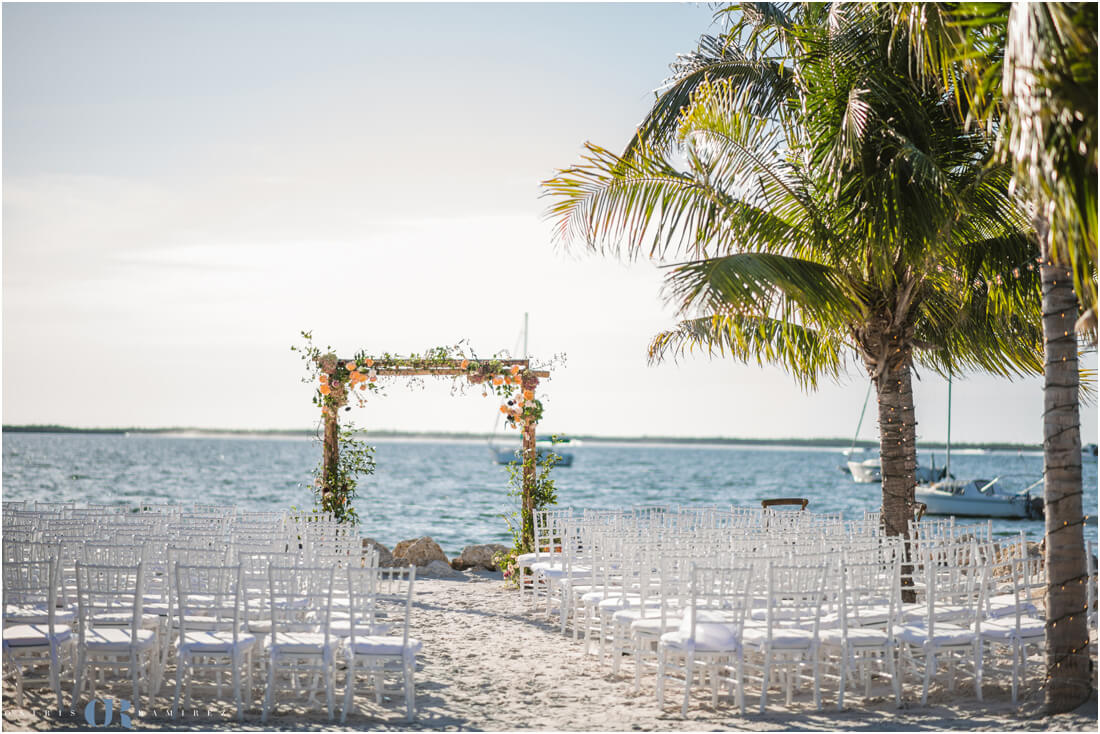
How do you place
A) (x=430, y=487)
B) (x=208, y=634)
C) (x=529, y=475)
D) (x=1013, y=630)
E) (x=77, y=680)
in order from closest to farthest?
(x=77, y=680), (x=208, y=634), (x=1013, y=630), (x=529, y=475), (x=430, y=487)

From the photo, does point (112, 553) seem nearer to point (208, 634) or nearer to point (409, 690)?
point (208, 634)

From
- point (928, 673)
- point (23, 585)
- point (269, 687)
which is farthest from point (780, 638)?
point (23, 585)

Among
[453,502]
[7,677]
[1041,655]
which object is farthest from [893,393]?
[453,502]

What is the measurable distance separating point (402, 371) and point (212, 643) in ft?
24.4

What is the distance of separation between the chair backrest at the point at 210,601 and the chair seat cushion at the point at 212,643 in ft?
0.15

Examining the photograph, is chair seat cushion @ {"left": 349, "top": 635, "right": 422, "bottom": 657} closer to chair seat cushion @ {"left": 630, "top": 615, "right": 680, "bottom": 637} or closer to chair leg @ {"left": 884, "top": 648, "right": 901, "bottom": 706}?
chair seat cushion @ {"left": 630, "top": 615, "right": 680, "bottom": 637}

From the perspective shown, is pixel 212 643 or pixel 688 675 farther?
pixel 688 675

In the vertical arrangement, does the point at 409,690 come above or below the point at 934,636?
below

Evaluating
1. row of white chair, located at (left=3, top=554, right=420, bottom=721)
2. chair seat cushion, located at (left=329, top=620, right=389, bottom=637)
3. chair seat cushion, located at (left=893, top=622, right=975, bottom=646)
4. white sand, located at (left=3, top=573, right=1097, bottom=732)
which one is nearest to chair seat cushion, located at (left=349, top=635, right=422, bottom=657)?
row of white chair, located at (left=3, top=554, right=420, bottom=721)

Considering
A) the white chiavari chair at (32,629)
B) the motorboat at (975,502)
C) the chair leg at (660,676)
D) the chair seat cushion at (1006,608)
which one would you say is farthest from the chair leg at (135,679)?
the motorboat at (975,502)

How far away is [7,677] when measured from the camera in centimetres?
611

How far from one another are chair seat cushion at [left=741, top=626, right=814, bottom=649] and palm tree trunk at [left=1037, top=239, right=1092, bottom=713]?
135 centimetres

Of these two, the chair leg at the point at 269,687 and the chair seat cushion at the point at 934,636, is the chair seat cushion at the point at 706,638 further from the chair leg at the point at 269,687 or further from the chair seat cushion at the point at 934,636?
the chair leg at the point at 269,687

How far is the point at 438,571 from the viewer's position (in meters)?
12.7
